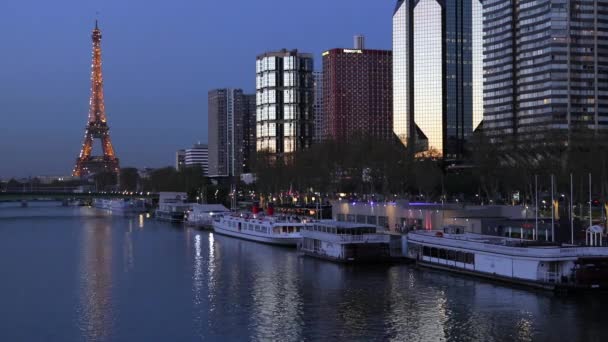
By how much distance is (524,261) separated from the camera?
156ft

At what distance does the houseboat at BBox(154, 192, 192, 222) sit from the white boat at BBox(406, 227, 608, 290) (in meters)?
78.5

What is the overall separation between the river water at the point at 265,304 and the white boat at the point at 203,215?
41.2 meters

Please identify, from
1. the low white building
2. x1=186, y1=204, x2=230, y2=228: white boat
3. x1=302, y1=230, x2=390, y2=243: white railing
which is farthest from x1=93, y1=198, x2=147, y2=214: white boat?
x1=302, y1=230, x2=390, y2=243: white railing

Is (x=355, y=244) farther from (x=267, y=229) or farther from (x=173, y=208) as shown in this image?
(x=173, y=208)

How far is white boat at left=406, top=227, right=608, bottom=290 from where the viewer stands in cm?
4569

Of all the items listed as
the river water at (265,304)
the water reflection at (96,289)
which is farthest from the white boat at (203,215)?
the river water at (265,304)

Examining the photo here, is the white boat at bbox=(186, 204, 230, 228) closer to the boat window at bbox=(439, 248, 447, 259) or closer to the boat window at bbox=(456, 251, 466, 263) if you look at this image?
the boat window at bbox=(439, 248, 447, 259)

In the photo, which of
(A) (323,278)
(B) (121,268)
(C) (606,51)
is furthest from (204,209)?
(C) (606,51)

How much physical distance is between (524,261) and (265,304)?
596 inches

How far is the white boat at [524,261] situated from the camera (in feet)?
150

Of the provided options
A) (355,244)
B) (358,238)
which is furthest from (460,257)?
(358,238)

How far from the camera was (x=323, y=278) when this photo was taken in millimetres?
53906

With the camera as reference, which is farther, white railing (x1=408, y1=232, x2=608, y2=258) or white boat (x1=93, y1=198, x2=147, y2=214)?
white boat (x1=93, y1=198, x2=147, y2=214)

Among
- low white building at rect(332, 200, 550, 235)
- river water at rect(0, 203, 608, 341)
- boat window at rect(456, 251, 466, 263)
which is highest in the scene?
low white building at rect(332, 200, 550, 235)
